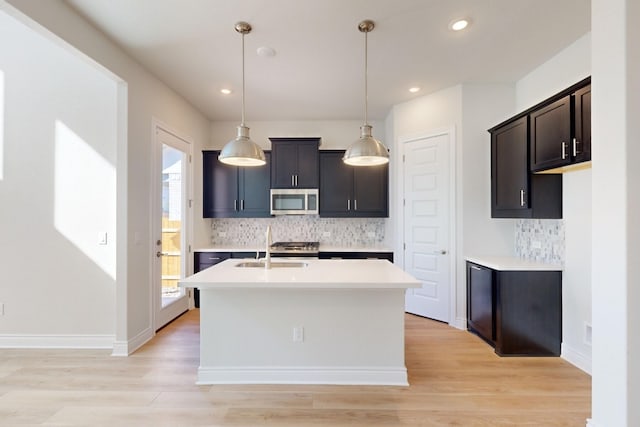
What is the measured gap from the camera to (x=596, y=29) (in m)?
1.67

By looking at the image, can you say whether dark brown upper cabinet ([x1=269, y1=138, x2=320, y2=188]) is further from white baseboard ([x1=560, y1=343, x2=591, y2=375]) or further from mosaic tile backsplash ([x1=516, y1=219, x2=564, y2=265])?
white baseboard ([x1=560, y1=343, x2=591, y2=375])

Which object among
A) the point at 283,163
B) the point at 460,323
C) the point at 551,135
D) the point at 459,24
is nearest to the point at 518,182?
the point at 551,135

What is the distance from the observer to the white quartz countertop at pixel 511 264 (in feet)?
9.08

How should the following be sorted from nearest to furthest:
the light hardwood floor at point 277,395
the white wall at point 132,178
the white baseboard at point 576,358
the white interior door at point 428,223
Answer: the light hardwood floor at point 277,395, the white baseboard at point 576,358, the white wall at point 132,178, the white interior door at point 428,223

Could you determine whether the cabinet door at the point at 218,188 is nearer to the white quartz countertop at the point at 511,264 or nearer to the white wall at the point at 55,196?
the white wall at the point at 55,196

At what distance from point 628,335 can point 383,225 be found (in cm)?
335

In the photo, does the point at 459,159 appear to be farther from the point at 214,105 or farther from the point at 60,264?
the point at 60,264

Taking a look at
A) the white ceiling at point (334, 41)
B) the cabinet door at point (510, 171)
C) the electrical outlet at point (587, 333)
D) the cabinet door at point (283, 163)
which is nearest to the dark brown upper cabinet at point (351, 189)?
the cabinet door at point (283, 163)

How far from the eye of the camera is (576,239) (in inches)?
104

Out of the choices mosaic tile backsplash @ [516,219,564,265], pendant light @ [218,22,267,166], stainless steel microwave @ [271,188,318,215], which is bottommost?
mosaic tile backsplash @ [516,219,564,265]

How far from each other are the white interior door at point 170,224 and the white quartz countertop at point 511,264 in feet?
11.7

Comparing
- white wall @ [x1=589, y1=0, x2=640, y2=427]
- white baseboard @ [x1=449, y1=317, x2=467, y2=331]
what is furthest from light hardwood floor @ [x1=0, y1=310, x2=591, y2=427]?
white baseboard @ [x1=449, y1=317, x2=467, y2=331]

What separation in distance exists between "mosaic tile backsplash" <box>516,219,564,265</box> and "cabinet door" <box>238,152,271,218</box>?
3.33m

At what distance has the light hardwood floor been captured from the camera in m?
1.91
